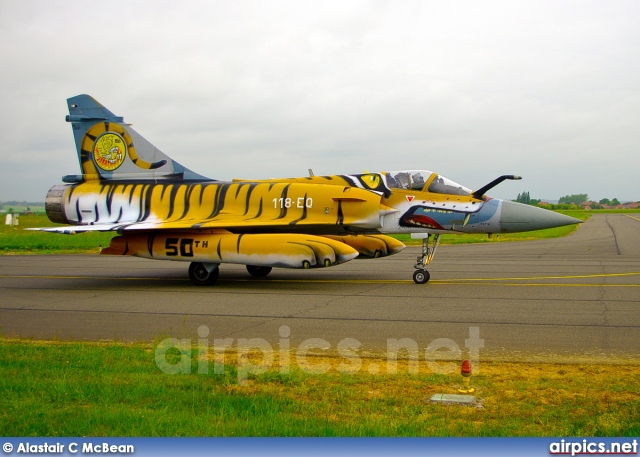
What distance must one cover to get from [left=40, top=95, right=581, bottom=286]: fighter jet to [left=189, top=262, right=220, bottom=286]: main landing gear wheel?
2cm

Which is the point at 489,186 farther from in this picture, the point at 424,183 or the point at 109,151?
the point at 109,151

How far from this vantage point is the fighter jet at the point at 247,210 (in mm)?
15328

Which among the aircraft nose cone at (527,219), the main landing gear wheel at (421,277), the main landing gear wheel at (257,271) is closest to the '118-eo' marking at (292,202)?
the main landing gear wheel at (257,271)

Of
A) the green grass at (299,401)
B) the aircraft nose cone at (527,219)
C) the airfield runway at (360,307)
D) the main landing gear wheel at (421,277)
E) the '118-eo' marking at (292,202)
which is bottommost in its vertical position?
the green grass at (299,401)

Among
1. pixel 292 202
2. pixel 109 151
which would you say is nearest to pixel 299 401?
pixel 292 202

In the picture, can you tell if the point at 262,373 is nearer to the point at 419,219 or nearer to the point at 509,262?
the point at 419,219

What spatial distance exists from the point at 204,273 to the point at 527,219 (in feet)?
24.8

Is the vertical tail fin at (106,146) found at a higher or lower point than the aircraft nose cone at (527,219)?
higher

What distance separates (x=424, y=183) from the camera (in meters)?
16.1

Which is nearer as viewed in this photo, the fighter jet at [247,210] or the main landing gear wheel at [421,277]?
the fighter jet at [247,210]

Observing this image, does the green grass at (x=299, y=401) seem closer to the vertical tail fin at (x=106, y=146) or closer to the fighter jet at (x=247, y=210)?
the fighter jet at (x=247, y=210)

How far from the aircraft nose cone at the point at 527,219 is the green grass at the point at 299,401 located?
7.73 metres

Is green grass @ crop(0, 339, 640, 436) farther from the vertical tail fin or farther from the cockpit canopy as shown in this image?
the vertical tail fin

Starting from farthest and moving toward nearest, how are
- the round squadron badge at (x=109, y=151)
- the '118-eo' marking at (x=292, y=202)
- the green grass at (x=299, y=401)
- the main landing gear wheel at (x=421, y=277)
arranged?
the round squadron badge at (x=109, y=151), the '118-eo' marking at (x=292, y=202), the main landing gear wheel at (x=421, y=277), the green grass at (x=299, y=401)
